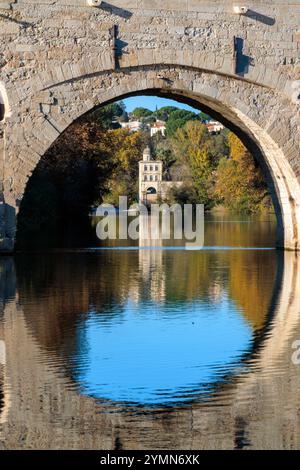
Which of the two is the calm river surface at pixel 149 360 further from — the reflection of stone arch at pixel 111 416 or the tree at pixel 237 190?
the tree at pixel 237 190

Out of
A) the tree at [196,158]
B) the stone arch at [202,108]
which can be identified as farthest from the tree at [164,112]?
the stone arch at [202,108]

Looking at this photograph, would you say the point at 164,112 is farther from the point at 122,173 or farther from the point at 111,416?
the point at 111,416

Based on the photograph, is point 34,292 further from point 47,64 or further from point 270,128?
point 270,128

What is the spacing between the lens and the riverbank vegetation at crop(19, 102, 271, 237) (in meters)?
31.1

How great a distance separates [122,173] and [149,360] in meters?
72.8

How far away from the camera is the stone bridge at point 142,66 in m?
16.1

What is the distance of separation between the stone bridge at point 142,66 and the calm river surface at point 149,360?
3.09 meters

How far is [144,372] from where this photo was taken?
680 cm

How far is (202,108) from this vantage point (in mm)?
18922

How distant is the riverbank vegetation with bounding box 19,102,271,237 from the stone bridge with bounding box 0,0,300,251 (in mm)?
5811

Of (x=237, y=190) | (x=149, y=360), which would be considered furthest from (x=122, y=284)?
(x=237, y=190)

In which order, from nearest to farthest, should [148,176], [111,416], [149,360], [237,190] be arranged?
1. [111,416]
2. [149,360]
3. [237,190]
4. [148,176]

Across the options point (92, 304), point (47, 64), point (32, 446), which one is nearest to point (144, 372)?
point (32, 446)

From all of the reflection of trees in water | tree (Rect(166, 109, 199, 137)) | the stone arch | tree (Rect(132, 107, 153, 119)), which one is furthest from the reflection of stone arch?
tree (Rect(132, 107, 153, 119))
